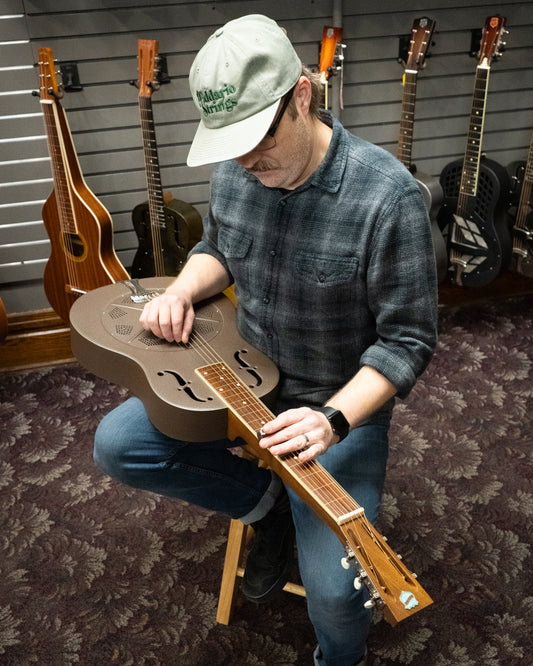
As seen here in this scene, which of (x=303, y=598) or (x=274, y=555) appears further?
(x=303, y=598)

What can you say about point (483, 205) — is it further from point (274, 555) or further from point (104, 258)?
point (274, 555)

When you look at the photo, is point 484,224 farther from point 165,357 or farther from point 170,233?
point 165,357

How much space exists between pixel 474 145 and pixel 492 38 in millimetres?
433

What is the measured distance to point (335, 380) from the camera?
4.94ft

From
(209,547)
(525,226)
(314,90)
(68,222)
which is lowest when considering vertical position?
(209,547)

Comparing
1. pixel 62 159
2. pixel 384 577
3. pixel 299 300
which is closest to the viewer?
pixel 384 577

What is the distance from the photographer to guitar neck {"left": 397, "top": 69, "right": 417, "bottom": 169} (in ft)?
9.12

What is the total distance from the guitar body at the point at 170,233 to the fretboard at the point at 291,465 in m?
1.37

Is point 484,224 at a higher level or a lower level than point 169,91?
lower

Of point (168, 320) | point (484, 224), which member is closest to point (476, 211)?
point (484, 224)

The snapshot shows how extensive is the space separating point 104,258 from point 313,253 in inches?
56.2

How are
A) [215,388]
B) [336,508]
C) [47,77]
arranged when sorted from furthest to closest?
1. [47,77]
2. [215,388]
3. [336,508]

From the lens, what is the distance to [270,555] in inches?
66.4

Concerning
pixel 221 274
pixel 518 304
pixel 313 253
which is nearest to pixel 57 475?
pixel 221 274
